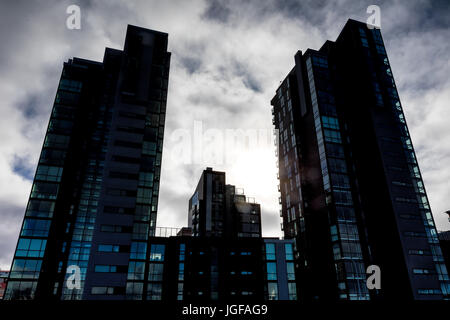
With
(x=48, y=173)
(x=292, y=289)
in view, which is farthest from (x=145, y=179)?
(x=292, y=289)

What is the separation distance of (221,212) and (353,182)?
171ft

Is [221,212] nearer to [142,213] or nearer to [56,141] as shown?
[142,213]

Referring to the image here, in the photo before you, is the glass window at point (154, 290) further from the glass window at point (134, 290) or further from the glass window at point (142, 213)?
the glass window at point (142, 213)

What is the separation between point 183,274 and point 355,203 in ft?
138

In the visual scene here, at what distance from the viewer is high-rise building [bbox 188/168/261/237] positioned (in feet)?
334

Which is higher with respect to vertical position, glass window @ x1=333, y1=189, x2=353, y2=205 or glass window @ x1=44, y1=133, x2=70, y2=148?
glass window @ x1=44, y1=133, x2=70, y2=148

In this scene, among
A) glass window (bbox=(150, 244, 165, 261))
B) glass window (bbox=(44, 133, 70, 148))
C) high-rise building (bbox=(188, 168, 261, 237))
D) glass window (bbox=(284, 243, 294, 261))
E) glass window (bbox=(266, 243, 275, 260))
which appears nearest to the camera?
glass window (bbox=(44, 133, 70, 148))

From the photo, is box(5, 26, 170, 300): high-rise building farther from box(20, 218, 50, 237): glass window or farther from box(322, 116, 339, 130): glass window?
box(322, 116, 339, 130): glass window

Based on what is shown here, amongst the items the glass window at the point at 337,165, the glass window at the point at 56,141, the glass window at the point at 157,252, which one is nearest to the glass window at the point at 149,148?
the glass window at the point at 56,141

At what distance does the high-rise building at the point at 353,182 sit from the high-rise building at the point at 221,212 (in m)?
31.7

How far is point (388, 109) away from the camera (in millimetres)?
68438

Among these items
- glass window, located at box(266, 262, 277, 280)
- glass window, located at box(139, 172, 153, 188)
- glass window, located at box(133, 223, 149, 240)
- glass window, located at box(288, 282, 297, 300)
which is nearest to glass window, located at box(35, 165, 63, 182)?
glass window, located at box(139, 172, 153, 188)

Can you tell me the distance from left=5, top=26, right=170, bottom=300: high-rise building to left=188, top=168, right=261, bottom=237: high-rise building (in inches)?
1253

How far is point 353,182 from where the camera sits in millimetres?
63656
